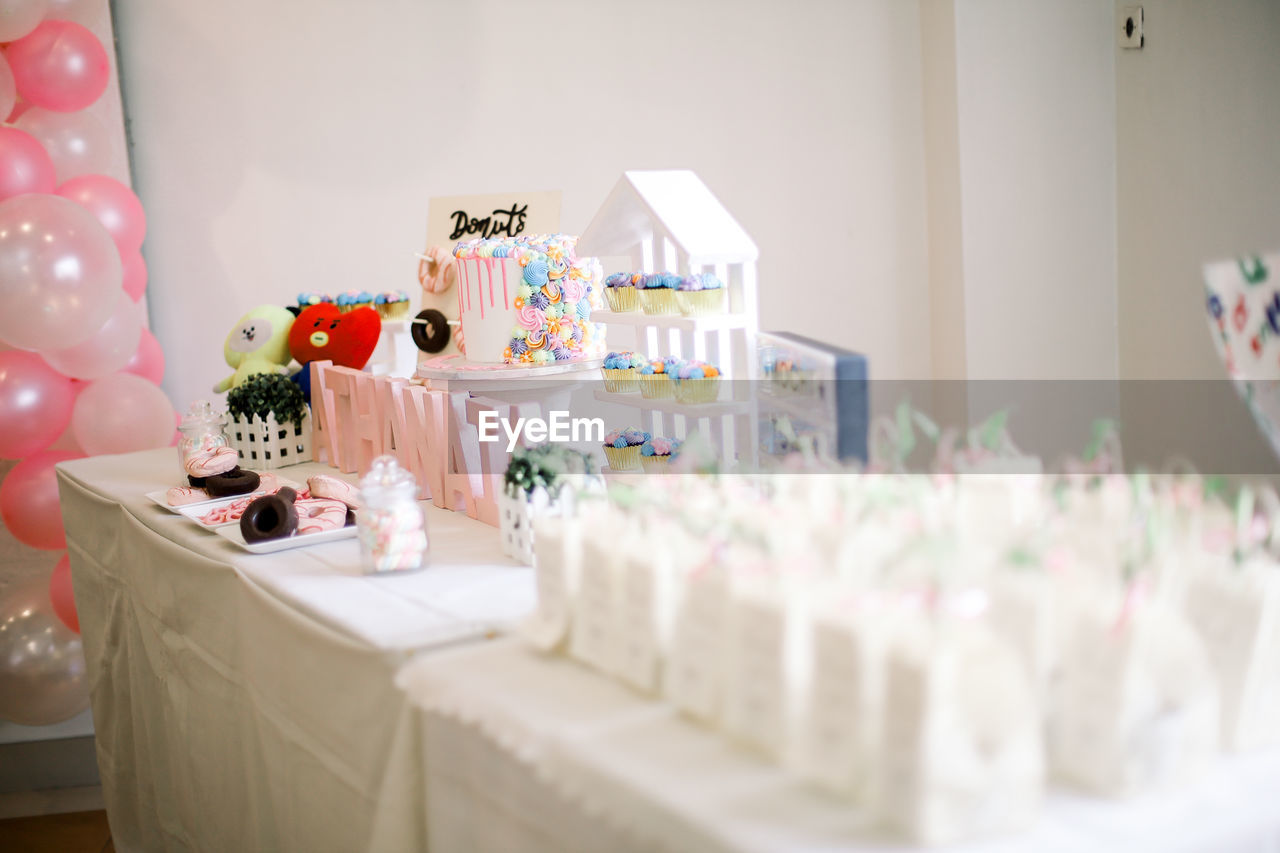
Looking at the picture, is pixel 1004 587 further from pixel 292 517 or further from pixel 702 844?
pixel 292 517

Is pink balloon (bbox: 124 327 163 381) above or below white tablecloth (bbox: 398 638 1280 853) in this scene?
above

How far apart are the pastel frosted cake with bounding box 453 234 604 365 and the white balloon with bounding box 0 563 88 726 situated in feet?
5.55

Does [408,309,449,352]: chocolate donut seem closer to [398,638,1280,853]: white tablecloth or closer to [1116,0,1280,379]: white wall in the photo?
[398,638,1280,853]: white tablecloth

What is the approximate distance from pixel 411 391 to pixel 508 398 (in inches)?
9.1

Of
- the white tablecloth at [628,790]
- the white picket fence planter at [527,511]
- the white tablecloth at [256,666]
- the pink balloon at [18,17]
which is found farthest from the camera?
the pink balloon at [18,17]

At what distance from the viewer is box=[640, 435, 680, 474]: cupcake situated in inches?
81.1

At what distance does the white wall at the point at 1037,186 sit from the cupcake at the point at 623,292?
2.56m

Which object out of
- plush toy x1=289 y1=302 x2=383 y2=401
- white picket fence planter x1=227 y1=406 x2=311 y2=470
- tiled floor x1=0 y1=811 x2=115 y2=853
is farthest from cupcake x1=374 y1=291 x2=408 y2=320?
Result: tiled floor x1=0 y1=811 x2=115 y2=853

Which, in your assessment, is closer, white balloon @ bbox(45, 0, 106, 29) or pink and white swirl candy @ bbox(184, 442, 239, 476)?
pink and white swirl candy @ bbox(184, 442, 239, 476)

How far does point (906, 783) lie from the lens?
874 millimetres

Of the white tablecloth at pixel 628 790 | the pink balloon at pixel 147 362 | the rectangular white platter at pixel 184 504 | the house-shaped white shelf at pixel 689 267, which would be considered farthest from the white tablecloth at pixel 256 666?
the pink balloon at pixel 147 362

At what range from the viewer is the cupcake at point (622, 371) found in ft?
7.23

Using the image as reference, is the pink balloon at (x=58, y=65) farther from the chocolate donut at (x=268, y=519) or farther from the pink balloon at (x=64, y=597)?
the chocolate donut at (x=268, y=519)

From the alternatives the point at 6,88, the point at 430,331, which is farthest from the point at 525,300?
the point at 6,88
